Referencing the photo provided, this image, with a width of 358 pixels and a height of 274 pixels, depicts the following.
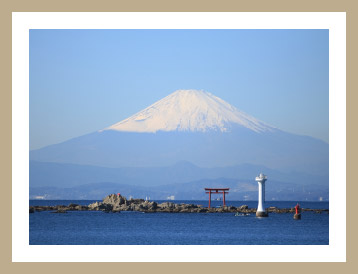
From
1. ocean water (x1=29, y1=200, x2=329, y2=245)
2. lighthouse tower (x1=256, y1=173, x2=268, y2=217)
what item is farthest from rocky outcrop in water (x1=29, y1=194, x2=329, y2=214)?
ocean water (x1=29, y1=200, x2=329, y2=245)

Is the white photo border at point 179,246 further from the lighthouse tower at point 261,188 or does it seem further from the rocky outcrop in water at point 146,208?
the rocky outcrop in water at point 146,208

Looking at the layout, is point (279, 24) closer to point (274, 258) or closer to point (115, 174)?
point (274, 258)

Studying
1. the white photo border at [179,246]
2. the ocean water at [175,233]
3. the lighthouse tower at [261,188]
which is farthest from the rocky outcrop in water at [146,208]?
the white photo border at [179,246]

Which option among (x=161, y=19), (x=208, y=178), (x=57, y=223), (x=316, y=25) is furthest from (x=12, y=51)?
(x=208, y=178)

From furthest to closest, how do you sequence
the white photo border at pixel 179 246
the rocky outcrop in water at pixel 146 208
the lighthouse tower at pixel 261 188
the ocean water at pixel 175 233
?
the rocky outcrop in water at pixel 146 208
the lighthouse tower at pixel 261 188
the ocean water at pixel 175 233
the white photo border at pixel 179 246

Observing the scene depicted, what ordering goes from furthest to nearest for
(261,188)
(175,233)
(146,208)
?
(146,208), (261,188), (175,233)

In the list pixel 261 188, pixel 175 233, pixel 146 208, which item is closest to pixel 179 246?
pixel 175 233

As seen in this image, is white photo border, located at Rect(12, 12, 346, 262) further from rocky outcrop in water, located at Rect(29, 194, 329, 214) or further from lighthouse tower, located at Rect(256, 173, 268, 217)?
rocky outcrop in water, located at Rect(29, 194, 329, 214)

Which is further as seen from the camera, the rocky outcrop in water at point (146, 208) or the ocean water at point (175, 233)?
the rocky outcrop in water at point (146, 208)

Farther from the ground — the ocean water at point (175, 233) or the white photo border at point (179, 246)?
the white photo border at point (179, 246)

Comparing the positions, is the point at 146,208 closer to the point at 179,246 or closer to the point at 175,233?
the point at 175,233

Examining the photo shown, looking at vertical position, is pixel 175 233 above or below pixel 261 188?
A: below
